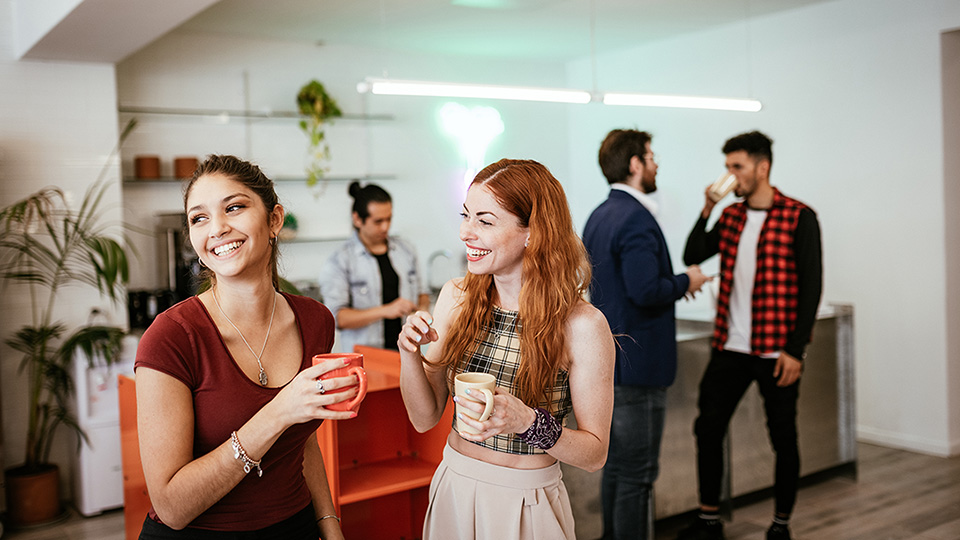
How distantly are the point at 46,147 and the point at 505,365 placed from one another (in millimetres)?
3825

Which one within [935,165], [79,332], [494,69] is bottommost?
[79,332]

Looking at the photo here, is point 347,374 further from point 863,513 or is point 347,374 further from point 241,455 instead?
point 863,513

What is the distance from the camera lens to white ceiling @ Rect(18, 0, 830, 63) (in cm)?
442

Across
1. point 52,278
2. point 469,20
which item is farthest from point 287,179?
point 52,278

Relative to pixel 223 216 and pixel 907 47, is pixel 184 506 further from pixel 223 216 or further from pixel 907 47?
pixel 907 47

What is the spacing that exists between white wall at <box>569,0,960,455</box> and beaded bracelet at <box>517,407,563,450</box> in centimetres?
418

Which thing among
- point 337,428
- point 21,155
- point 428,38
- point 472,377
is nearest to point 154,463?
point 472,377

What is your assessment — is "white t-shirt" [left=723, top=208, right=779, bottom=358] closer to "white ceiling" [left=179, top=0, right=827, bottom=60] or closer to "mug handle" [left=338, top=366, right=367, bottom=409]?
"white ceiling" [left=179, top=0, right=827, bottom=60]

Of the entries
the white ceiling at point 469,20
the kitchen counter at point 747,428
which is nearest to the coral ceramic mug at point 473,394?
the kitchen counter at point 747,428

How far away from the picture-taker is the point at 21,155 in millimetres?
4418

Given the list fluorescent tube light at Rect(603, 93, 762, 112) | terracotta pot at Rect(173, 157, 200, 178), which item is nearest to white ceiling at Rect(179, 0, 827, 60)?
terracotta pot at Rect(173, 157, 200, 178)

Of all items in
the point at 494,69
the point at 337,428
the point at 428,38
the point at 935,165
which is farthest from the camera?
the point at 494,69

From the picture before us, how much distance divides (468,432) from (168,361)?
1.70 feet

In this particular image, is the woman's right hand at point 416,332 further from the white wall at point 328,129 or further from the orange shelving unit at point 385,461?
the white wall at point 328,129
